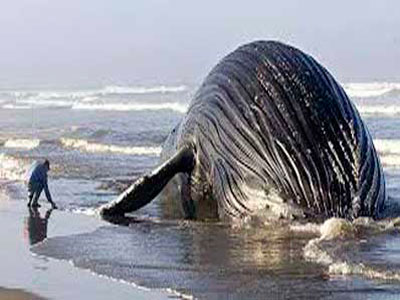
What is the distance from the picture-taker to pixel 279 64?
10922 mm

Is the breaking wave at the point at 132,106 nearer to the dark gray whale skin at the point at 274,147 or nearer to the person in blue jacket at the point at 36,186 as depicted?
the person in blue jacket at the point at 36,186

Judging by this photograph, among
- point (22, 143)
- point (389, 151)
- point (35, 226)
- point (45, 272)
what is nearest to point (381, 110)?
point (22, 143)

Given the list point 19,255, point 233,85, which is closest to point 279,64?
point 233,85

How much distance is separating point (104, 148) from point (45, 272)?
20.9 meters

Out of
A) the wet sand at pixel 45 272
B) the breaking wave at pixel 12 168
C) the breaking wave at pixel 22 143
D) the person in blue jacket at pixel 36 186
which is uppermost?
the wet sand at pixel 45 272

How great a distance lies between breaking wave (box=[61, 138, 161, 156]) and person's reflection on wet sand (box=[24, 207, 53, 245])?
1230 cm

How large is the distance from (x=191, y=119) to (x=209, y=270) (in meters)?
3.46

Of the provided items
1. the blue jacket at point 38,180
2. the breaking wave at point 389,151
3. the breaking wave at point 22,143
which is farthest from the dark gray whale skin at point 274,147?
the breaking wave at point 22,143

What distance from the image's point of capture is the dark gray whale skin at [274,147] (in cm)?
984

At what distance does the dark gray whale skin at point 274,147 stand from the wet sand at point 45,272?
1568 millimetres

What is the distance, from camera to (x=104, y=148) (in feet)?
100

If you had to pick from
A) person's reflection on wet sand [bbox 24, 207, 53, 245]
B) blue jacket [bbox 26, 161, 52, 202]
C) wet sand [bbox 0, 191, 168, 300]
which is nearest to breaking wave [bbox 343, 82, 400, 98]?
blue jacket [bbox 26, 161, 52, 202]

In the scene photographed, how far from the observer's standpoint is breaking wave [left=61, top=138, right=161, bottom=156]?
1104 inches

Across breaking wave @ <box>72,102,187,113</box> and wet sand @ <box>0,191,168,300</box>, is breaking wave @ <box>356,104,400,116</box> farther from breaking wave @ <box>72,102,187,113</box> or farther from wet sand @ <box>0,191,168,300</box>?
wet sand @ <box>0,191,168,300</box>
